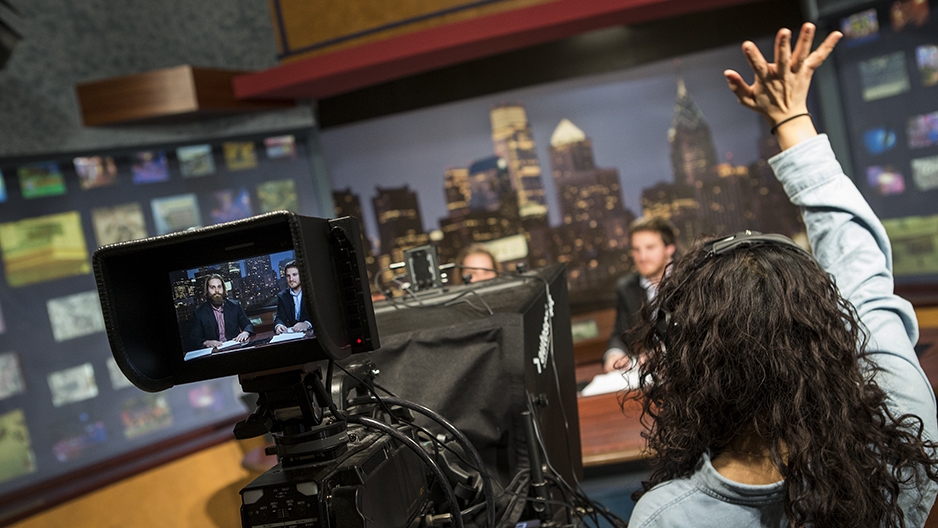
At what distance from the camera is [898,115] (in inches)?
141

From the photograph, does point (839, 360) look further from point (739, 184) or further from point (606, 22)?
point (739, 184)

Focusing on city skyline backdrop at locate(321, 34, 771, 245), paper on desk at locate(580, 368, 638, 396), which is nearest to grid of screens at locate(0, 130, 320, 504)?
city skyline backdrop at locate(321, 34, 771, 245)

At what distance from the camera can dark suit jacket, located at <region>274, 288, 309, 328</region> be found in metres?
0.81

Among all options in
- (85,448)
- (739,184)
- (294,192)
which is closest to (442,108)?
(294,192)

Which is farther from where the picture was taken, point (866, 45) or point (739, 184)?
point (739, 184)

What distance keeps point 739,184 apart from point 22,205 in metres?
3.90

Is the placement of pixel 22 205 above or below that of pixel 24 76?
below

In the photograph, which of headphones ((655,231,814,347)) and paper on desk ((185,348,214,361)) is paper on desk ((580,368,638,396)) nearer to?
headphones ((655,231,814,347))

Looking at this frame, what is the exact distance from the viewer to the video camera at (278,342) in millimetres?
773

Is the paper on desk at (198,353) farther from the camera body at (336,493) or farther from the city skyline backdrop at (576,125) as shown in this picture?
the city skyline backdrop at (576,125)

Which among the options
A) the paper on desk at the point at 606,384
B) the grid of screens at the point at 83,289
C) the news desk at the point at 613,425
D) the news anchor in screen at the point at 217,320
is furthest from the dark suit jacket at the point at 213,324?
the grid of screens at the point at 83,289

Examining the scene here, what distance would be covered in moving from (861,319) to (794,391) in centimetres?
21

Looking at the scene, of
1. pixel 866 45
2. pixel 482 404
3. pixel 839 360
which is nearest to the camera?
pixel 839 360

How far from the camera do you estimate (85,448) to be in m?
3.75
